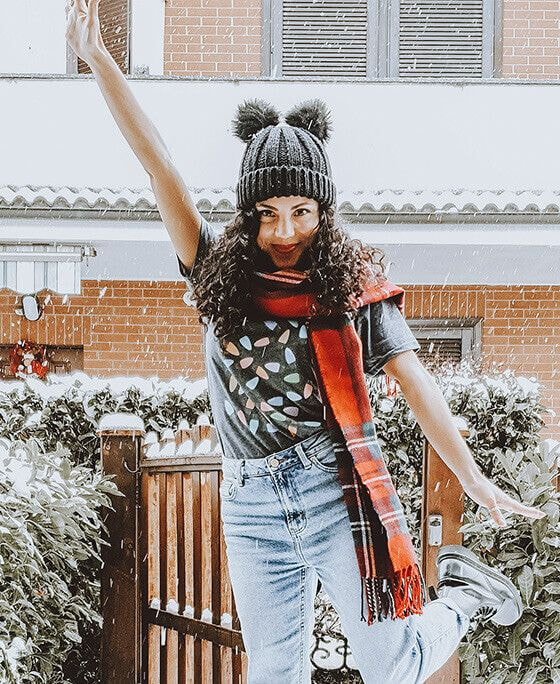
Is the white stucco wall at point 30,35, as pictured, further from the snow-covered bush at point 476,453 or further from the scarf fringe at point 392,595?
the scarf fringe at point 392,595

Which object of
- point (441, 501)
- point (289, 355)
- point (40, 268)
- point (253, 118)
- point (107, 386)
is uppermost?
point (40, 268)

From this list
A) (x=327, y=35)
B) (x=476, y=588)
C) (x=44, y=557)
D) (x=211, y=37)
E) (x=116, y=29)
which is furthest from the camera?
(x=116, y=29)

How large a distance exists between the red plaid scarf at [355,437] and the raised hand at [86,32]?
68 centimetres

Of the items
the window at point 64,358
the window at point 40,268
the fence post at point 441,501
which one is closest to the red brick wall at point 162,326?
the window at point 64,358

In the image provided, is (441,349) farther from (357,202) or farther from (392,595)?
(392,595)

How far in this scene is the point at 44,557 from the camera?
10.6ft

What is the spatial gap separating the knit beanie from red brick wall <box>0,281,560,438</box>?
20.6 feet

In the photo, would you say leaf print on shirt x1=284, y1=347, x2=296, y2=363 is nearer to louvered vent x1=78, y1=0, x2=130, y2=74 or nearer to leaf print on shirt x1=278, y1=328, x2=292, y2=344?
leaf print on shirt x1=278, y1=328, x2=292, y2=344

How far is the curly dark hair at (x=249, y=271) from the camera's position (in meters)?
2.28

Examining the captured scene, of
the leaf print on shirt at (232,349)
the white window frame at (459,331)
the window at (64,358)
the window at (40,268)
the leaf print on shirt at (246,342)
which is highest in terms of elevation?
the window at (40,268)

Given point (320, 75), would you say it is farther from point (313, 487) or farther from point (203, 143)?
point (313, 487)

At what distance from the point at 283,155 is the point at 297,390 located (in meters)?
0.57

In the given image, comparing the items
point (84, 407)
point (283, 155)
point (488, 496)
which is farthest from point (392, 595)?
point (84, 407)

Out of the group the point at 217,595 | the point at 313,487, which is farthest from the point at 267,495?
the point at 217,595
